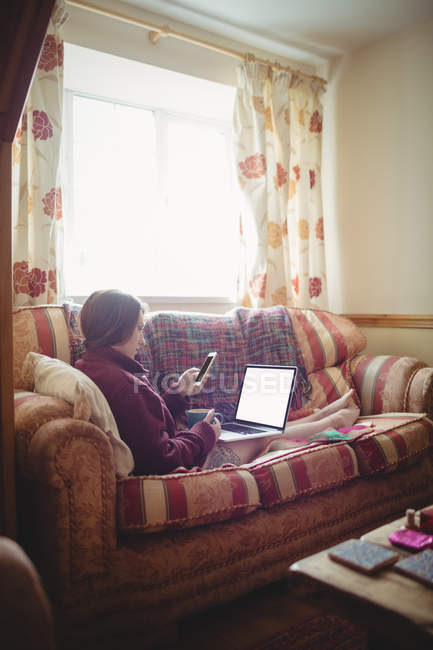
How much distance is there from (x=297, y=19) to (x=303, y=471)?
2451mm

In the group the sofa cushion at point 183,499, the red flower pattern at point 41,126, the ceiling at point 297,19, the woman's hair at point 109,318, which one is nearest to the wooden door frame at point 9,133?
the sofa cushion at point 183,499

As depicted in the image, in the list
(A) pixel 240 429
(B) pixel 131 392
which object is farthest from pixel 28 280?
(A) pixel 240 429

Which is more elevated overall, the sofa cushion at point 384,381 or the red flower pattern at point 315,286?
the red flower pattern at point 315,286

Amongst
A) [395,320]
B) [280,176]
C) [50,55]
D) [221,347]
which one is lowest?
[221,347]

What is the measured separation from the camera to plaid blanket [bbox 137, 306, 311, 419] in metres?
2.29

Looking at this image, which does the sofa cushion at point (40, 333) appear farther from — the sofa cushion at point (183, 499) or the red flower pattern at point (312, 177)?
the red flower pattern at point (312, 177)

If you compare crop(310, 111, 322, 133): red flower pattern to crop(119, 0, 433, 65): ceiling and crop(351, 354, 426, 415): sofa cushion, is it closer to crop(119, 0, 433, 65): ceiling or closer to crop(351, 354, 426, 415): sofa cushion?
crop(119, 0, 433, 65): ceiling

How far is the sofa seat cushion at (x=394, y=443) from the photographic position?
1928 mm

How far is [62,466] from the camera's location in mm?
1282

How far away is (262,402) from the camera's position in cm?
219

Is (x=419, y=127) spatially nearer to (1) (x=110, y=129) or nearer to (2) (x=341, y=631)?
(1) (x=110, y=129)

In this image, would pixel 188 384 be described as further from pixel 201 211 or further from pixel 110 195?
pixel 201 211

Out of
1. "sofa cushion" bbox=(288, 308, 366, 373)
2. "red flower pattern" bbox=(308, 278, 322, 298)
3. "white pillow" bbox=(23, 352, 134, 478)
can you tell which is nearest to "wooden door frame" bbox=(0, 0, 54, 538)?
"white pillow" bbox=(23, 352, 134, 478)

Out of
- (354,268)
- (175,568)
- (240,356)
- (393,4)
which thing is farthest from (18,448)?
(393,4)
